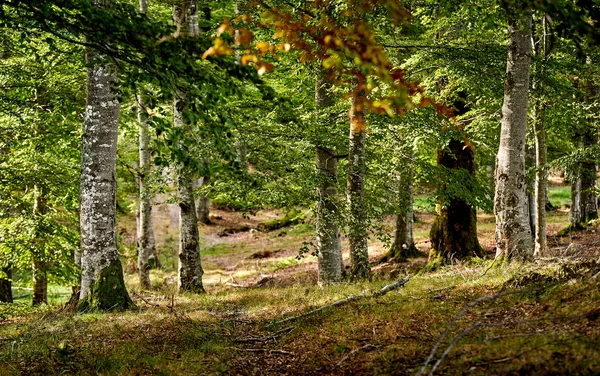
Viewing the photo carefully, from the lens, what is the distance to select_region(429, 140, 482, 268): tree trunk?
45.6 feet

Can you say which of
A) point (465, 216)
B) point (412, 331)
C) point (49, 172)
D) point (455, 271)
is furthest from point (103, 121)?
point (465, 216)

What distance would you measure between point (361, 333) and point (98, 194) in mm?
5783

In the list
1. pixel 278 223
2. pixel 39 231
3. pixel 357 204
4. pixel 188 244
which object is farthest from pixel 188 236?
pixel 278 223

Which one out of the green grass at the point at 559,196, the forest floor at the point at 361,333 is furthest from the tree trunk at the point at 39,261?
the green grass at the point at 559,196

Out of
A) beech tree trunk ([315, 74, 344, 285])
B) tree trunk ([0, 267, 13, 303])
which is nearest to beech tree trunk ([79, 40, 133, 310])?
beech tree trunk ([315, 74, 344, 285])

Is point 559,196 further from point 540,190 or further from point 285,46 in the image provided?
point 285,46

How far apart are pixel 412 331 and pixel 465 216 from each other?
31.4ft

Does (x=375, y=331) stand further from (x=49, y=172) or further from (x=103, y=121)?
(x=49, y=172)

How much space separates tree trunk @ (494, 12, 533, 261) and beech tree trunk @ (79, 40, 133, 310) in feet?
23.4

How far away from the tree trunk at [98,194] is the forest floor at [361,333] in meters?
0.62

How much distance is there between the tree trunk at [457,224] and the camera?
13914 millimetres

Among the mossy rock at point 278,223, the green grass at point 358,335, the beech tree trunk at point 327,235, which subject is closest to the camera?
the green grass at point 358,335

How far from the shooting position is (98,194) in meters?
8.90

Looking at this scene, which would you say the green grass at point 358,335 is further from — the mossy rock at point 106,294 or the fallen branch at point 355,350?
the mossy rock at point 106,294
